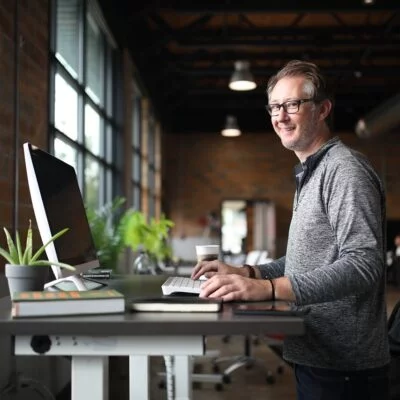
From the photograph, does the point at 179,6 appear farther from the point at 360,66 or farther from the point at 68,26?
the point at 360,66

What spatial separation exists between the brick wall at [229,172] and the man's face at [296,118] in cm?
1337

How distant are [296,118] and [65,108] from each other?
3.47 metres

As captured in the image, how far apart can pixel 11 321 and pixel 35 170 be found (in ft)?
1.67

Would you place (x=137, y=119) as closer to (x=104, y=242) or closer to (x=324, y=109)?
(x=104, y=242)

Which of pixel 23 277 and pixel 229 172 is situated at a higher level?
pixel 229 172

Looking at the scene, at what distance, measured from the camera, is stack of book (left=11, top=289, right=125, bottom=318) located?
1400mm

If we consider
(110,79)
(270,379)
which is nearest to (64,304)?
(270,379)

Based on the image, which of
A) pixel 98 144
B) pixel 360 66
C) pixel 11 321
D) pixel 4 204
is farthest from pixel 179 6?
pixel 11 321

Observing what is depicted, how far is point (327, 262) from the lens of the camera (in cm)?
171

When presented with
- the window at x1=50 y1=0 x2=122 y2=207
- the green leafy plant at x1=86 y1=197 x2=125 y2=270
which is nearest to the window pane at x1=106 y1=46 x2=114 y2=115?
the window at x1=50 y1=0 x2=122 y2=207

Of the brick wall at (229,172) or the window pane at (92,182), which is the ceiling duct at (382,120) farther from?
the window pane at (92,182)

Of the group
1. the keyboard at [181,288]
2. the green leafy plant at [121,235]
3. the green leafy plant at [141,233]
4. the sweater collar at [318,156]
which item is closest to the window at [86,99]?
the green leafy plant at [121,235]

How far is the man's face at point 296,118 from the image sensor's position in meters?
1.82

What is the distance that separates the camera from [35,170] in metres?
1.74
